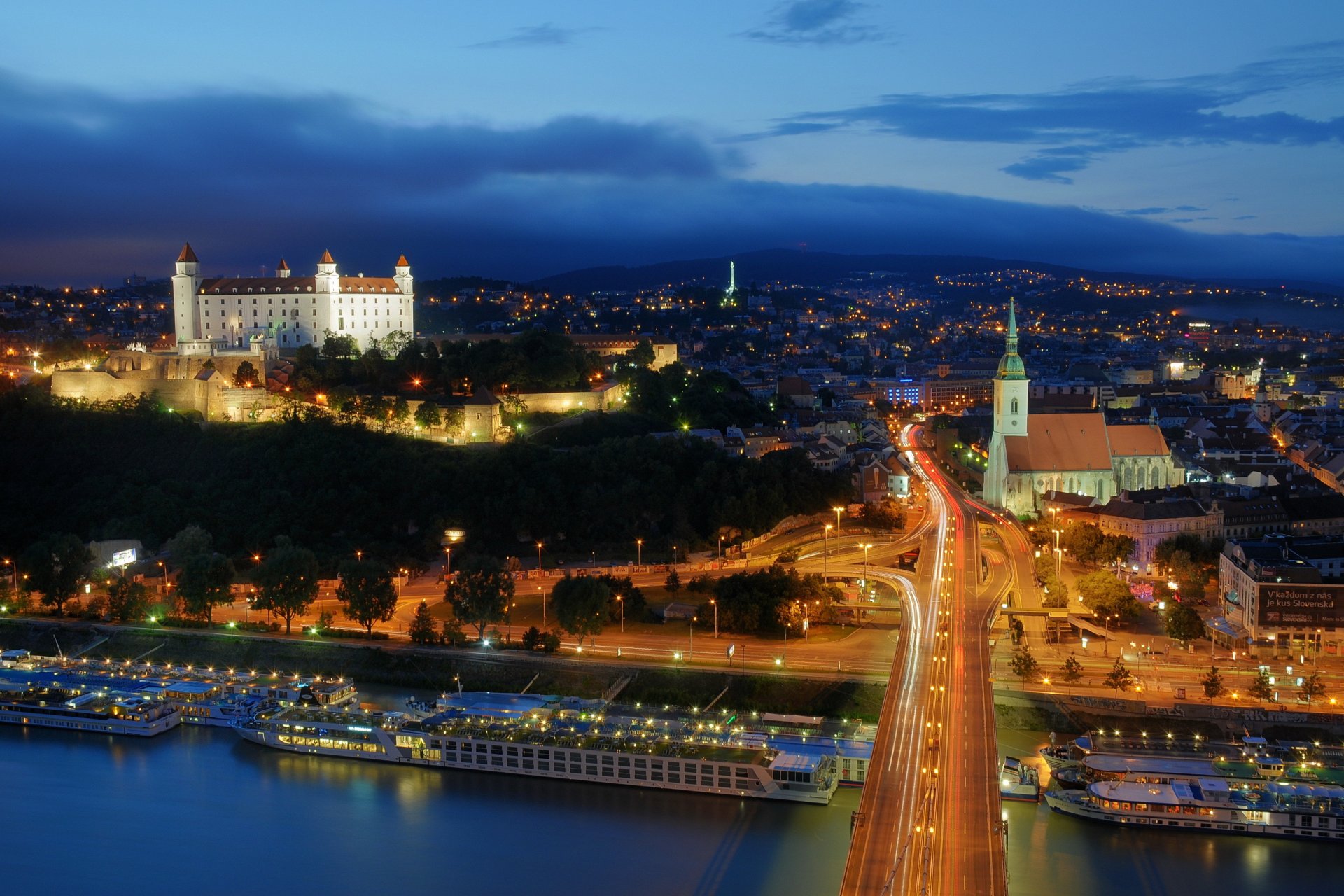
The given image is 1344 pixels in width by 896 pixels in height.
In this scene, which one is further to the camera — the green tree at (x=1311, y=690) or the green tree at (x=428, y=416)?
the green tree at (x=428, y=416)

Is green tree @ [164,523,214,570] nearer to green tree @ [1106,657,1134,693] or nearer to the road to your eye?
the road

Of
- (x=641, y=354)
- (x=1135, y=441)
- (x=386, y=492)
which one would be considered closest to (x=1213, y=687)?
(x=1135, y=441)

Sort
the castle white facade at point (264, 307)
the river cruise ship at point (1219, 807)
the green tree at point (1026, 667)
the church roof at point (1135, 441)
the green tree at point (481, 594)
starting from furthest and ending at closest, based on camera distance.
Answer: the castle white facade at point (264, 307), the church roof at point (1135, 441), the green tree at point (481, 594), the green tree at point (1026, 667), the river cruise ship at point (1219, 807)

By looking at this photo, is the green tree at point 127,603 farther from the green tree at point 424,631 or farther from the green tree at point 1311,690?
the green tree at point 1311,690

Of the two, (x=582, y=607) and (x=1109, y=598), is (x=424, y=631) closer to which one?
(x=582, y=607)

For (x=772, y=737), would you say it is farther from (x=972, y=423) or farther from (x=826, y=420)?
(x=972, y=423)

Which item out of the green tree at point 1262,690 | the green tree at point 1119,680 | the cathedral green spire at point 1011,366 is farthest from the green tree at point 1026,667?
the cathedral green spire at point 1011,366

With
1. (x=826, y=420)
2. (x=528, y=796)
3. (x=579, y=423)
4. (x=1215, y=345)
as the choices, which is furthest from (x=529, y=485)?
(x=1215, y=345)
